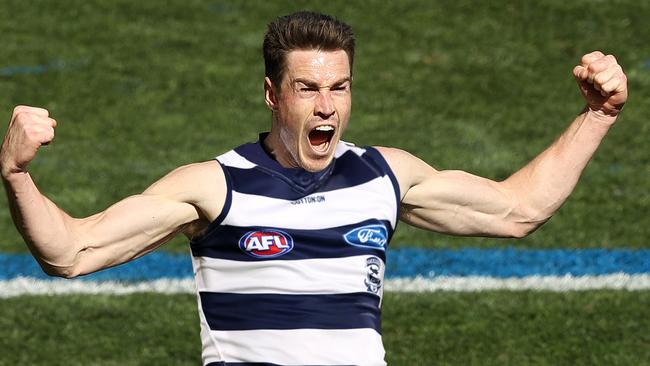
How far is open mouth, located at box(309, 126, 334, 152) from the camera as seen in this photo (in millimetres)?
5398

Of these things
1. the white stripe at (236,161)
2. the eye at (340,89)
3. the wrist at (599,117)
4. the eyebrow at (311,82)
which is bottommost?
the white stripe at (236,161)

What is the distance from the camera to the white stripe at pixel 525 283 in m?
9.12

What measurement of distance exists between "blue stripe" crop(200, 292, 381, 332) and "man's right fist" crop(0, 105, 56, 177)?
99cm

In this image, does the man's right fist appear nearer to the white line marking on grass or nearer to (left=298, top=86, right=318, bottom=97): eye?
(left=298, top=86, right=318, bottom=97): eye

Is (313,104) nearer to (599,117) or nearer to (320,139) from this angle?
(320,139)

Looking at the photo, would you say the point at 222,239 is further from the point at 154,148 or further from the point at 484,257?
the point at 154,148

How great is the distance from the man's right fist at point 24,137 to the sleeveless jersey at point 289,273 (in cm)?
85

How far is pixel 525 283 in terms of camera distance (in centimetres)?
920

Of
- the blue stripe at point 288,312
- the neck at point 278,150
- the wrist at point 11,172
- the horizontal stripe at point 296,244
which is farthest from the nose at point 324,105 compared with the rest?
the wrist at point 11,172

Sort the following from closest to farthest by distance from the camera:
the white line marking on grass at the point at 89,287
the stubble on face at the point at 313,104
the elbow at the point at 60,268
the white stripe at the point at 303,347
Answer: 1. the elbow at the point at 60,268
2. the white stripe at the point at 303,347
3. the stubble on face at the point at 313,104
4. the white line marking on grass at the point at 89,287

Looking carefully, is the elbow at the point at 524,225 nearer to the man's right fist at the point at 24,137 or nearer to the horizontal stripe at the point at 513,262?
the man's right fist at the point at 24,137

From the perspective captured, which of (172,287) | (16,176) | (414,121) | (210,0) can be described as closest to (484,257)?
(172,287)

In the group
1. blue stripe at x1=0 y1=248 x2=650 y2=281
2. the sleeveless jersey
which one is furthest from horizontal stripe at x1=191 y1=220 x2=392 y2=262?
blue stripe at x1=0 y1=248 x2=650 y2=281

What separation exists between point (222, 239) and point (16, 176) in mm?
881
